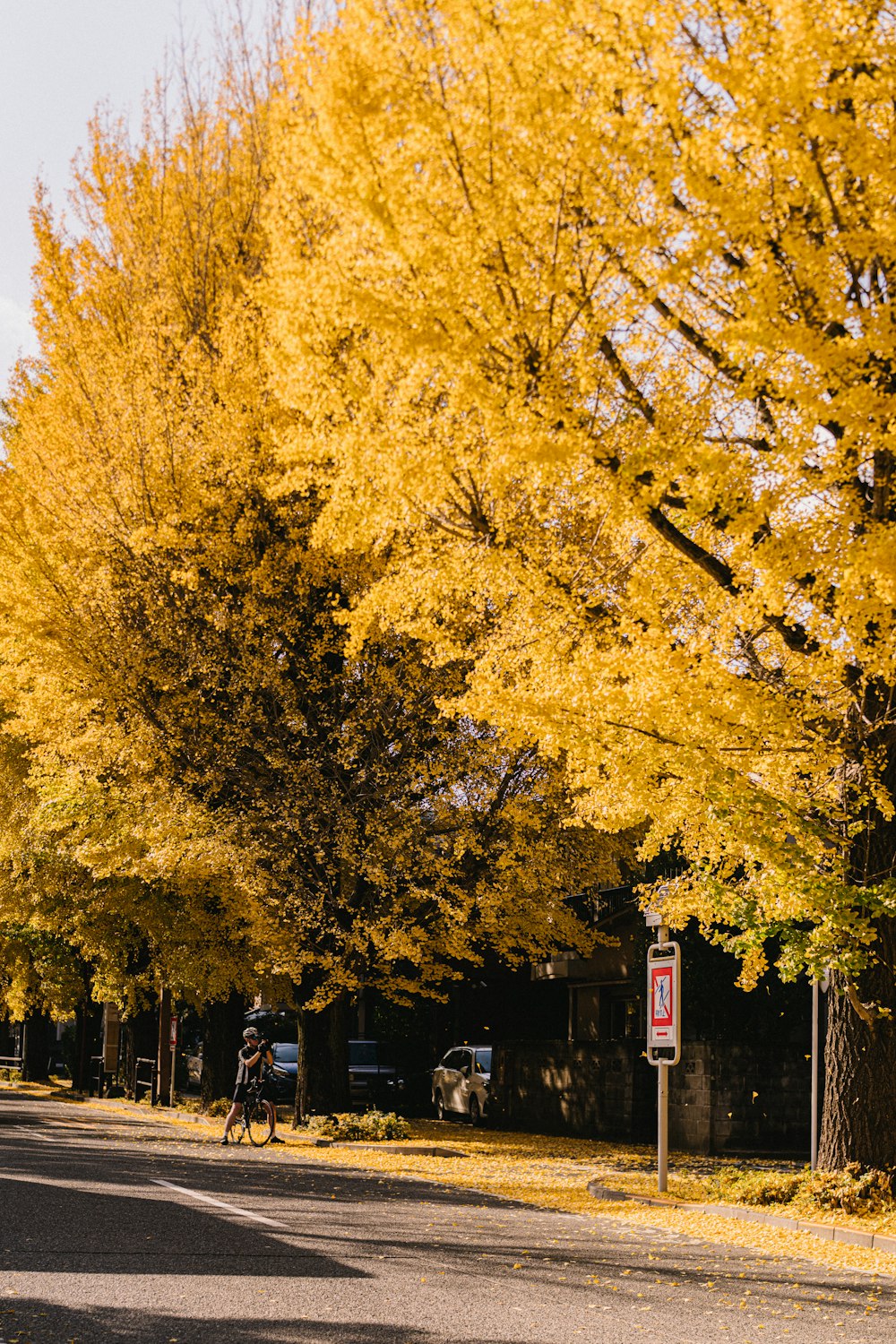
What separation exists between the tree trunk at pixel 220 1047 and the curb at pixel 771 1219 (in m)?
13.4

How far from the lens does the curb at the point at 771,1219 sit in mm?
11347

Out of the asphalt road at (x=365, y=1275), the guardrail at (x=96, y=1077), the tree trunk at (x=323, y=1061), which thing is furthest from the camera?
the guardrail at (x=96, y=1077)

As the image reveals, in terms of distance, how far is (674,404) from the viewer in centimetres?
1108

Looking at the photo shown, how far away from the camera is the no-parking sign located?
1505 centimetres

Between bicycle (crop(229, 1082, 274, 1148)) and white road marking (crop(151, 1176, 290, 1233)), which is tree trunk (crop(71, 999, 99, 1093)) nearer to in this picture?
bicycle (crop(229, 1082, 274, 1148))

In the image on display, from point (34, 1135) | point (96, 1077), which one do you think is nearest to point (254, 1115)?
point (34, 1135)

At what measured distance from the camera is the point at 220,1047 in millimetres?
27469

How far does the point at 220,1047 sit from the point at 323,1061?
188 inches

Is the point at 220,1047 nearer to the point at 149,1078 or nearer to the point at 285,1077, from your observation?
the point at 285,1077

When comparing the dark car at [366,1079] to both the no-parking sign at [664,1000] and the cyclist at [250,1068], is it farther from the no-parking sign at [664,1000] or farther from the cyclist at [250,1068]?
the no-parking sign at [664,1000]

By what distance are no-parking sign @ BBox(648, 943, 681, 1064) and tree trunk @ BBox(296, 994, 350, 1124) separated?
8302 millimetres

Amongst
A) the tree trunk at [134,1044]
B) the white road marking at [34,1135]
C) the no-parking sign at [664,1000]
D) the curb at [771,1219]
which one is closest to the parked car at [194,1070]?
the tree trunk at [134,1044]

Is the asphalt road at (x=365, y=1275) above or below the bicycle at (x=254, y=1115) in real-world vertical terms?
above

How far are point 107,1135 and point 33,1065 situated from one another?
2512 centimetres
